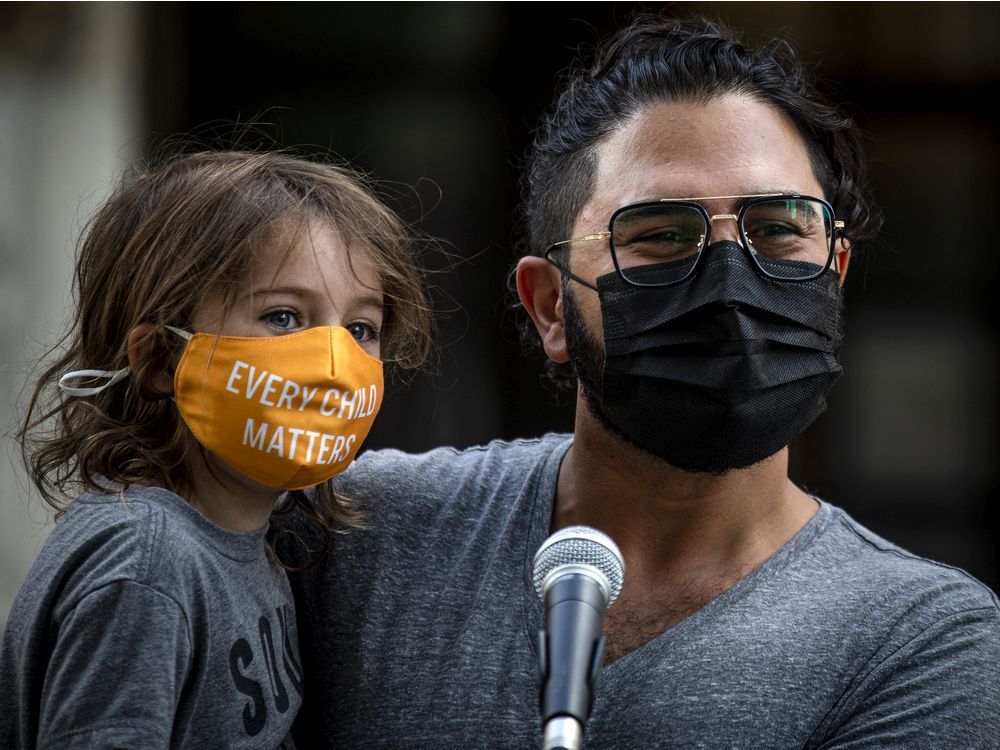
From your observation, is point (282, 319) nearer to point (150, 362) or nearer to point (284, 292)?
point (284, 292)

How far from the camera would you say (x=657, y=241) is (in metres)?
2.60

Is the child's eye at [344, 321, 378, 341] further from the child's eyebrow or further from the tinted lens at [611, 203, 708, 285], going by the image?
the tinted lens at [611, 203, 708, 285]

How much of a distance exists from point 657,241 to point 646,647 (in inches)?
33.2

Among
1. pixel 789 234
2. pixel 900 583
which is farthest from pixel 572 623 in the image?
pixel 789 234

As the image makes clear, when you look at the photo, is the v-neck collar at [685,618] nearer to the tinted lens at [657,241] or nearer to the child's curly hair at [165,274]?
the child's curly hair at [165,274]

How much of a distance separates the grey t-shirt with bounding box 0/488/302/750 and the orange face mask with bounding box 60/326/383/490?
0.49 feet

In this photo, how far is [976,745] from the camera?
229 cm

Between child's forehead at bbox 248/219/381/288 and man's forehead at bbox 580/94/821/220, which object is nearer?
child's forehead at bbox 248/219/381/288

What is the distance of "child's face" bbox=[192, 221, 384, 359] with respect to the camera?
2.38 meters

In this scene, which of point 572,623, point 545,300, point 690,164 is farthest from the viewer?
point 545,300

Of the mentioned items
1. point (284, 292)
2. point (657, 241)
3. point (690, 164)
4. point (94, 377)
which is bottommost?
point (94, 377)

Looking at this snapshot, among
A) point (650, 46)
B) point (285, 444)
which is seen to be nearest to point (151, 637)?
point (285, 444)

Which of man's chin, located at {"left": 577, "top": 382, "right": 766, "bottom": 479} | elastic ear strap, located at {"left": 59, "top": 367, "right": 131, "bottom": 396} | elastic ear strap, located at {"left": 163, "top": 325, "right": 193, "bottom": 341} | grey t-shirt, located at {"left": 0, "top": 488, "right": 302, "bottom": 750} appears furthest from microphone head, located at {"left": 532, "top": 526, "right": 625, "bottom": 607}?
elastic ear strap, located at {"left": 59, "top": 367, "right": 131, "bottom": 396}

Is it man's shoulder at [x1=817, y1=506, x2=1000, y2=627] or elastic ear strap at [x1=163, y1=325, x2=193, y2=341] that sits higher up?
elastic ear strap at [x1=163, y1=325, x2=193, y2=341]
